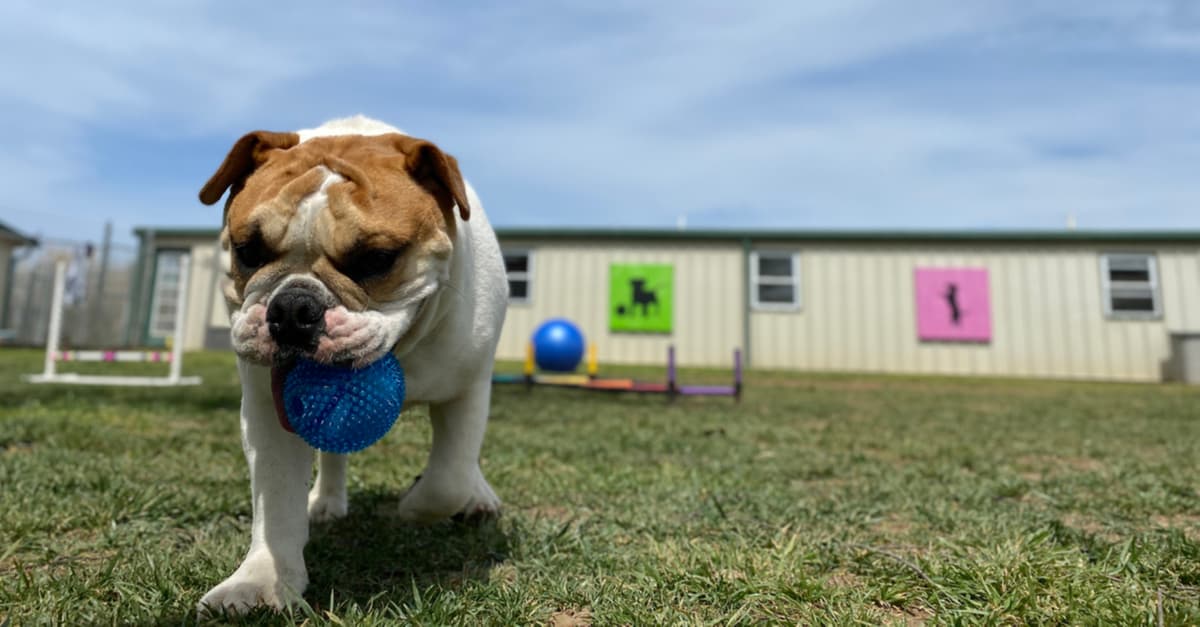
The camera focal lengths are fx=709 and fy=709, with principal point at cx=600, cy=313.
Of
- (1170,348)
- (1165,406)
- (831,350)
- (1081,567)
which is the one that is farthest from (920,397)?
(1170,348)

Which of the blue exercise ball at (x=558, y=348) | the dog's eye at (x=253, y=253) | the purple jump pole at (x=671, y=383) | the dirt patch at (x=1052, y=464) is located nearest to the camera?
the dog's eye at (x=253, y=253)

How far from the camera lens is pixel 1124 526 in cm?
288

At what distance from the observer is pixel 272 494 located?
2.03 meters

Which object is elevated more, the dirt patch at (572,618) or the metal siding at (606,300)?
the metal siding at (606,300)

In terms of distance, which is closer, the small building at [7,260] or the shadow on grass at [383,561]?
the shadow on grass at [383,561]

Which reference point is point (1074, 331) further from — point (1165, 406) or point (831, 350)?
point (1165, 406)

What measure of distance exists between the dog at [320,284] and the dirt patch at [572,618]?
69 cm

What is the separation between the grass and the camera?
1890mm

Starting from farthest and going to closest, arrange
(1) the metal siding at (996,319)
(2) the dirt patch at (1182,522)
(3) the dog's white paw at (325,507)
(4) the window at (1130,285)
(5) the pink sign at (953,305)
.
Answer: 1. (5) the pink sign at (953,305)
2. (4) the window at (1130,285)
3. (1) the metal siding at (996,319)
4. (3) the dog's white paw at (325,507)
5. (2) the dirt patch at (1182,522)

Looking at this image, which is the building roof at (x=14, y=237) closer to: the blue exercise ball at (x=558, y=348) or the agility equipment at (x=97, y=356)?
the agility equipment at (x=97, y=356)

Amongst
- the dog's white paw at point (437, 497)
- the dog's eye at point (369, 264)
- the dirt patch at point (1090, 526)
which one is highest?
the dog's eye at point (369, 264)

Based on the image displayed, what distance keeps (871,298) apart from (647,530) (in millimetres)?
17645

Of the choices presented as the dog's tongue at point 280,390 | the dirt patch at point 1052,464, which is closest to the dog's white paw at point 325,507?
the dog's tongue at point 280,390

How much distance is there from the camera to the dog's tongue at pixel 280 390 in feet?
6.43
